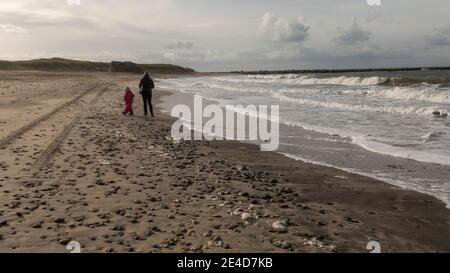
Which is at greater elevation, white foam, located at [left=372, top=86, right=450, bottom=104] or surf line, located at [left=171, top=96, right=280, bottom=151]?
white foam, located at [left=372, top=86, right=450, bottom=104]

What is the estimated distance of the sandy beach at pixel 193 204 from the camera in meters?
5.79

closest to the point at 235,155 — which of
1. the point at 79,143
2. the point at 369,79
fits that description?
the point at 79,143

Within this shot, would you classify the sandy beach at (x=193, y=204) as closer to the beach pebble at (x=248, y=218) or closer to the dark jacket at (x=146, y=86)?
the beach pebble at (x=248, y=218)

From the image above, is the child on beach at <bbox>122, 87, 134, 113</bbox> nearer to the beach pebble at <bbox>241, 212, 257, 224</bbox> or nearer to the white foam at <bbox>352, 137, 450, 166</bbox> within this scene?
the white foam at <bbox>352, 137, 450, 166</bbox>

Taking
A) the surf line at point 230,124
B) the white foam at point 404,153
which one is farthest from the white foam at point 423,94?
the white foam at point 404,153

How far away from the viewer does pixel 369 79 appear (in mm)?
53594

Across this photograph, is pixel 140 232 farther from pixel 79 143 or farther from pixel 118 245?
pixel 79 143

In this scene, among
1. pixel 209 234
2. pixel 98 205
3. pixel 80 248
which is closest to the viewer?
pixel 80 248

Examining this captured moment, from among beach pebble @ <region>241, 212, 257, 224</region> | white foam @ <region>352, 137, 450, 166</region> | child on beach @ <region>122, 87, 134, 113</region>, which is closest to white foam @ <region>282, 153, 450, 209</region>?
white foam @ <region>352, 137, 450, 166</region>

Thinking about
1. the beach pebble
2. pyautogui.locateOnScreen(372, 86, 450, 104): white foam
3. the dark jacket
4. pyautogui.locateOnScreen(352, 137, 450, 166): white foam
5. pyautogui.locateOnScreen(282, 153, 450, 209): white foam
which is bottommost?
pyautogui.locateOnScreen(282, 153, 450, 209): white foam

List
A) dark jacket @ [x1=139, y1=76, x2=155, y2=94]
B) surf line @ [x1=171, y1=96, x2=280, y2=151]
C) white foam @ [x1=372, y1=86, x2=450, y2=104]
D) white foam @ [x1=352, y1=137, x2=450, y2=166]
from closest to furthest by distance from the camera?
1. white foam @ [x1=352, y1=137, x2=450, y2=166]
2. surf line @ [x1=171, y1=96, x2=280, y2=151]
3. dark jacket @ [x1=139, y1=76, x2=155, y2=94]
4. white foam @ [x1=372, y1=86, x2=450, y2=104]

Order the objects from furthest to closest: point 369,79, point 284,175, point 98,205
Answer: point 369,79, point 284,175, point 98,205

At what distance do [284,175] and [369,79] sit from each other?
1847 inches

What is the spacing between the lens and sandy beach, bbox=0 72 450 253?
5.79m
